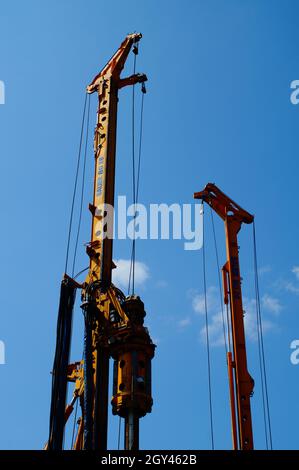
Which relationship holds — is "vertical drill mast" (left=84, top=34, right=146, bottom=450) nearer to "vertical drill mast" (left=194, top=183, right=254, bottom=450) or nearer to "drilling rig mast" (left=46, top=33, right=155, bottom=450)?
"drilling rig mast" (left=46, top=33, right=155, bottom=450)

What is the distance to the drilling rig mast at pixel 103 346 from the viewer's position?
805 inches

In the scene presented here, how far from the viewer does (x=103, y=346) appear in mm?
21953

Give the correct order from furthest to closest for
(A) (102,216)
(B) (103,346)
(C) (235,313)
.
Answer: (C) (235,313), (A) (102,216), (B) (103,346)

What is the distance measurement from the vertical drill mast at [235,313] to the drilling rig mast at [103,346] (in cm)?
747

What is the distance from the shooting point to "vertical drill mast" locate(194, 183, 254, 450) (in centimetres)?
2705

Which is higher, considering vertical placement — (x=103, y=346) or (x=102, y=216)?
(x=102, y=216)

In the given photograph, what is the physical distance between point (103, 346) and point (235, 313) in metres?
8.89

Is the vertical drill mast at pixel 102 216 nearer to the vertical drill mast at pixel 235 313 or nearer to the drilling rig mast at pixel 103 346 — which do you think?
the drilling rig mast at pixel 103 346

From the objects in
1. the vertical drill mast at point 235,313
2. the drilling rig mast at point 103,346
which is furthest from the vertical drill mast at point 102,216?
the vertical drill mast at point 235,313

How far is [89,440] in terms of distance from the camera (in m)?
19.9

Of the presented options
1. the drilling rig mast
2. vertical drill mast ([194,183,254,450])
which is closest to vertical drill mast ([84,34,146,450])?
the drilling rig mast

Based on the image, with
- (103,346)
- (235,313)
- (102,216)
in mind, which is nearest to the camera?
(103,346)

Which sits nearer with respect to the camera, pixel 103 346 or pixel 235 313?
pixel 103 346
